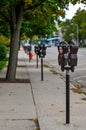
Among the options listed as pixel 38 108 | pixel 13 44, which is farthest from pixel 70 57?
pixel 13 44

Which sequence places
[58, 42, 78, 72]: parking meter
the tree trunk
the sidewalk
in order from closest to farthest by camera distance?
the sidewalk → [58, 42, 78, 72]: parking meter → the tree trunk

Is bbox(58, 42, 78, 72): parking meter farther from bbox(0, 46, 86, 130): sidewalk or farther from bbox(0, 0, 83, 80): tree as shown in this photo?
bbox(0, 0, 83, 80): tree

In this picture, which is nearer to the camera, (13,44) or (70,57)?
(70,57)

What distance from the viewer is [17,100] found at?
12008 mm

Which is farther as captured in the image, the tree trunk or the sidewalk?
the tree trunk

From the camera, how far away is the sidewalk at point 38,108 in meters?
8.77

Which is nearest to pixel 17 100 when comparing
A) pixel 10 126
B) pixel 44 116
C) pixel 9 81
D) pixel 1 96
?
pixel 1 96

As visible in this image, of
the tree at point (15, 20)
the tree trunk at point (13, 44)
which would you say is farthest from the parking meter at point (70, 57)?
the tree trunk at point (13, 44)

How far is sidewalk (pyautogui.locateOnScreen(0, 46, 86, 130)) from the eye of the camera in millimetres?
8773

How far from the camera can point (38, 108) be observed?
10.7 metres

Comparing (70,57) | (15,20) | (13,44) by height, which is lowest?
(13,44)

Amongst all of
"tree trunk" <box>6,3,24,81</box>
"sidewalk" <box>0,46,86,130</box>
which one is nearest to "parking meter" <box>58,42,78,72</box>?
"sidewalk" <box>0,46,86,130</box>

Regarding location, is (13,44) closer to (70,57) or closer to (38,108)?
(38,108)

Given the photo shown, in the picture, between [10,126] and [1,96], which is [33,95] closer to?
[1,96]
